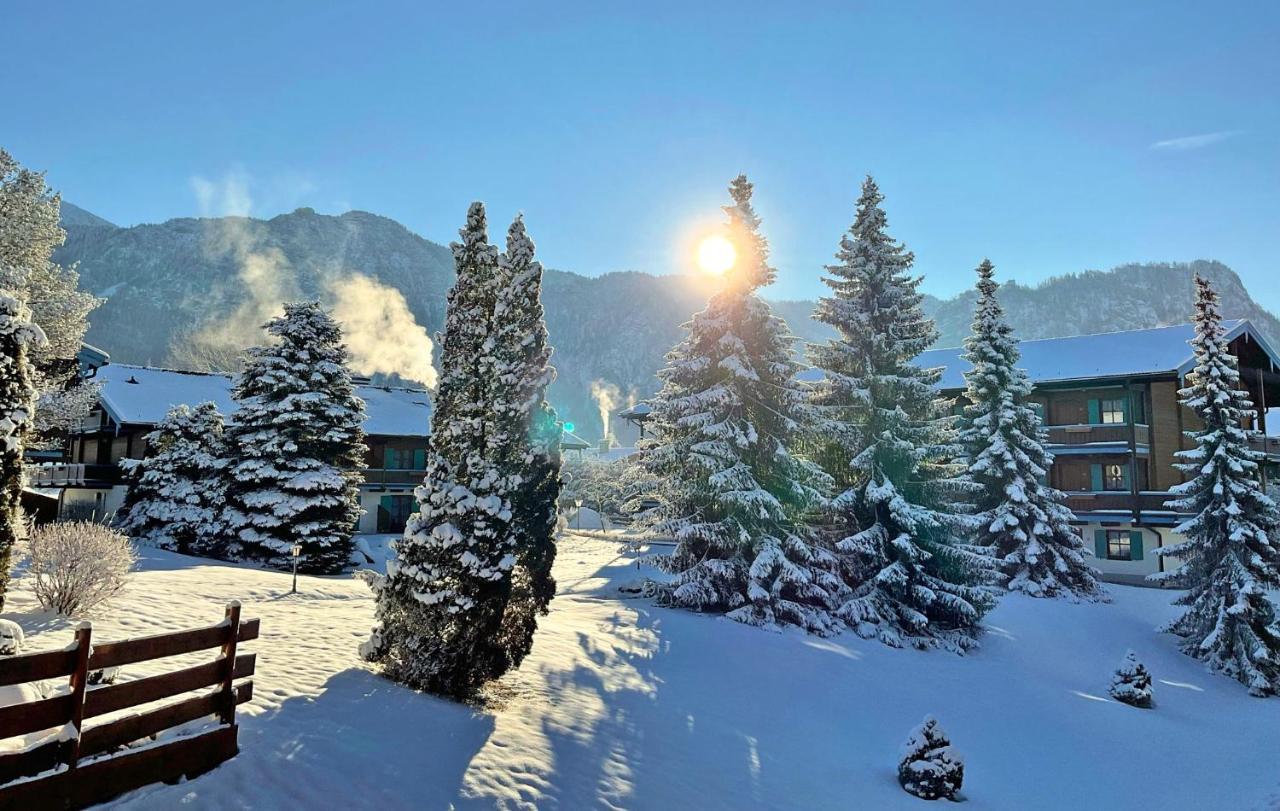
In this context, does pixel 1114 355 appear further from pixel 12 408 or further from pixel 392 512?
pixel 392 512

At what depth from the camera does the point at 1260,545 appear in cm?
2067

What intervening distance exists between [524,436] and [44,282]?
21256 millimetres

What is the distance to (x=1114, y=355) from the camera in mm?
32688

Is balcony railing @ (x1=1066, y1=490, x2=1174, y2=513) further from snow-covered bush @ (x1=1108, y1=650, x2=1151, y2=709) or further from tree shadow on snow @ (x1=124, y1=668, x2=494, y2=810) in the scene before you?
tree shadow on snow @ (x1=124, y1=668, x2=494, y2=810)

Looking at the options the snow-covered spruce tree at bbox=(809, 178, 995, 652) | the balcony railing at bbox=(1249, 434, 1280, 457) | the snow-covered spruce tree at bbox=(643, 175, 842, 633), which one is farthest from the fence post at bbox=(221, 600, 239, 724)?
the balcony railing at bbox=(1249, 434, 1280, 457)

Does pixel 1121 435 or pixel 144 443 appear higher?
pixel 1121 435

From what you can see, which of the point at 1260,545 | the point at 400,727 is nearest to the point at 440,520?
the point at 400,727

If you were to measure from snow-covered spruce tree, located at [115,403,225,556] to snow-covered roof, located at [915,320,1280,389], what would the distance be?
29805 millimetres

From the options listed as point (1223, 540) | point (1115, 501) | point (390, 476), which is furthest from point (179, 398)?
point (1115, 501)

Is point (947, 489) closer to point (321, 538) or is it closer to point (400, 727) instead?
point (400, 727)

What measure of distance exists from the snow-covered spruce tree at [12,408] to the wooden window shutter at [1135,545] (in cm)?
3637

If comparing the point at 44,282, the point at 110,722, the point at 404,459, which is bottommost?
the point at 110,722

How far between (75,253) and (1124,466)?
24678cm

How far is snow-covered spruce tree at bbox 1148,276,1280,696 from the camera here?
20.1m
